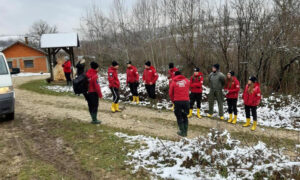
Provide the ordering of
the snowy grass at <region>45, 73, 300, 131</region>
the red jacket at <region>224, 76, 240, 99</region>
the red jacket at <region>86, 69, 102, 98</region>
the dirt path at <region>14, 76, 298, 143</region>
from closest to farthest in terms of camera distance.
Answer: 1. the red jacket at <region>86, 69, 102, 98</region>
2. the dirt path at <region>14, 76, 298, 143</region>
3. the red jacket at <region>224, 76, 240, 99</region>
4. the snowy grass at <region>45, 73, 300, 131</region>

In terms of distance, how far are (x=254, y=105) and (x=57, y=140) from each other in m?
6.23

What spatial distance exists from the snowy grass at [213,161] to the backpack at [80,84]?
8.99 feet

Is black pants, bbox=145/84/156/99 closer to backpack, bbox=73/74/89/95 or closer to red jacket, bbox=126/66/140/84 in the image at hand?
red jacket, bbox=126/66/140/84

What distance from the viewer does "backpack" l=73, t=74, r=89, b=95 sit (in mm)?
6480

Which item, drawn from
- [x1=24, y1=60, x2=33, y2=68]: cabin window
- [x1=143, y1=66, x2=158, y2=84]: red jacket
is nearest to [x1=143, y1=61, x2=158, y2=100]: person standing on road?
[x1=143, y1=66, x2=158, y2=84]: red jacket

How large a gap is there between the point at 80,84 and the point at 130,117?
2.51m

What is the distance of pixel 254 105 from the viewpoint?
7258 mm

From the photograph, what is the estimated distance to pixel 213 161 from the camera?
13.6 feet

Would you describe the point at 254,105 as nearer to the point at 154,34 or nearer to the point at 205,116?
the point at 205,116

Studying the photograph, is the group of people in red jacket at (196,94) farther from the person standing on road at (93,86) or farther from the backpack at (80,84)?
the backpack at (80,84)

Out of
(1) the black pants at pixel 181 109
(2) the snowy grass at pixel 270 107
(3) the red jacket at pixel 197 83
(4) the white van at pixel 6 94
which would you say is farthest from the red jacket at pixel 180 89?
(4) the white van at pixel 6 94

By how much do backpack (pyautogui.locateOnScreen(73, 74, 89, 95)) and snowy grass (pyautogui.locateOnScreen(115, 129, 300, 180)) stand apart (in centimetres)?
274

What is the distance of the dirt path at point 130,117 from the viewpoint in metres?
6.94

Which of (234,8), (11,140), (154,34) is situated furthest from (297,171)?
(154,34)
